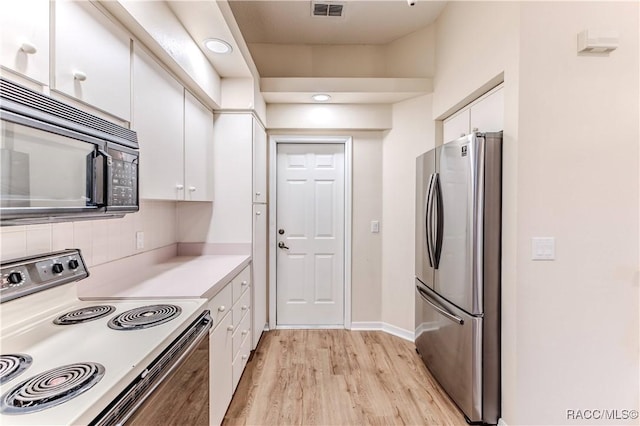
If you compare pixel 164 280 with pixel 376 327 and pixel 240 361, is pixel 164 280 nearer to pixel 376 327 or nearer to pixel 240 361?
pixel 240 361

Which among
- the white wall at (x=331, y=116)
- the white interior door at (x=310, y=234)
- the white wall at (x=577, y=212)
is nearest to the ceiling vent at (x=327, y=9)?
the white wall at (x=331, y=116)

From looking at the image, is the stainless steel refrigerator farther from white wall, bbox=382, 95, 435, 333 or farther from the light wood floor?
white wall, bbox=382, 95, 435, 333

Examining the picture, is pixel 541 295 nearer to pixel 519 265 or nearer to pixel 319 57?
pixel 519 265

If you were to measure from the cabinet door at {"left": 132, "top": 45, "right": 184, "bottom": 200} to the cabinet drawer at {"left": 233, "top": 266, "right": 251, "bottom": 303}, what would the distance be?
691 millimetres

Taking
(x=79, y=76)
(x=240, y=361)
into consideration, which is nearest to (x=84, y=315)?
(x=79, y=76)

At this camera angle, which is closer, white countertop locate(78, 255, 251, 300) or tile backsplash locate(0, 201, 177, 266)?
tile backsplash locate(0, 201, 177, 266)

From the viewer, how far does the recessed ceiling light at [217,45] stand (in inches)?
82.4

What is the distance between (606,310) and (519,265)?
54 centimetres

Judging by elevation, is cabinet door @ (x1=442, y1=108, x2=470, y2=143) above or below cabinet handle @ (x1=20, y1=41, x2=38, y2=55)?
above

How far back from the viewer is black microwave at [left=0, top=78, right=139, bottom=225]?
83cm

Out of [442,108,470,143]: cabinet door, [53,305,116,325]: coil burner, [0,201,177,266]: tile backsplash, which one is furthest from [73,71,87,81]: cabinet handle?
[442,108,470,143]: cabinet door

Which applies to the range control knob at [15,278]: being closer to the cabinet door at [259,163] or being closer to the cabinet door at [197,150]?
the cabinet door at [197,150]

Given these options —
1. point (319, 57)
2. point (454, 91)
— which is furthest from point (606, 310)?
point (319, 57)

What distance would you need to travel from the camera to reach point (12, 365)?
88 centimetres
